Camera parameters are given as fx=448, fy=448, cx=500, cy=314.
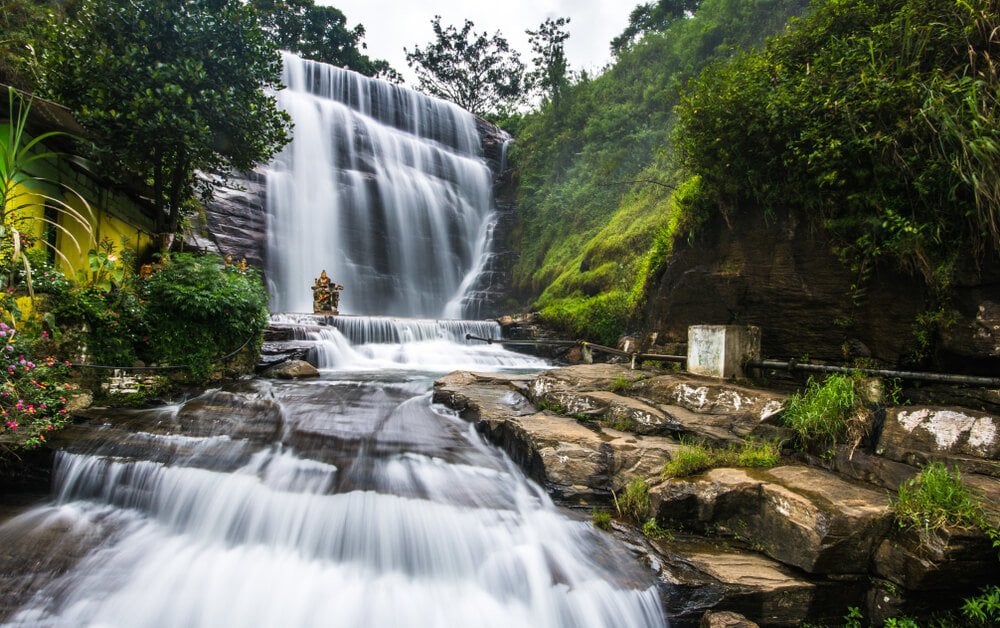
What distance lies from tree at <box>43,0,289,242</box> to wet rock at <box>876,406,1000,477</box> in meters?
10.5

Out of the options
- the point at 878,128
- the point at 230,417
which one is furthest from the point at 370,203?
the point at 878,128

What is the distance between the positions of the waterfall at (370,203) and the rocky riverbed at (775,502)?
16706 mm

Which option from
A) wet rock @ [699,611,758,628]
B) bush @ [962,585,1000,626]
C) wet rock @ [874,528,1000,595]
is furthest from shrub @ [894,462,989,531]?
wet rock @ [699,611,758,628]

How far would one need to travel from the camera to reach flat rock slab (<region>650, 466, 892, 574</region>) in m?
3.25

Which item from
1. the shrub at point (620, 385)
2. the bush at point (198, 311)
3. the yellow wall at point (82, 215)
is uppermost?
the yellow wall at point (82, 215)

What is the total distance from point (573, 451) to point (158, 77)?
892cm

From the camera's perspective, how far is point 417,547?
4043 mm

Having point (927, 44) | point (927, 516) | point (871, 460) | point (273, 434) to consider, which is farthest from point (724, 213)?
point (273, 434)

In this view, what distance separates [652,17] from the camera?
26172 millimetres

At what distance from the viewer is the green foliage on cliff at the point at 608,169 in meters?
14.4

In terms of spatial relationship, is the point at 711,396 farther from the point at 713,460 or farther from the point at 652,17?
the point at 652,17

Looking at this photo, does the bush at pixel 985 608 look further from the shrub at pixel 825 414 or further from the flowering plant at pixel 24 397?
the flowering plant at pixel 24 397

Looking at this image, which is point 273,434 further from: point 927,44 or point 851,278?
point 927,44

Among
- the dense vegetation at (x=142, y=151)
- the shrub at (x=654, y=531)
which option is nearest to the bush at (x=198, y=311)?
the dense vegetation at (x=142, y=151)
